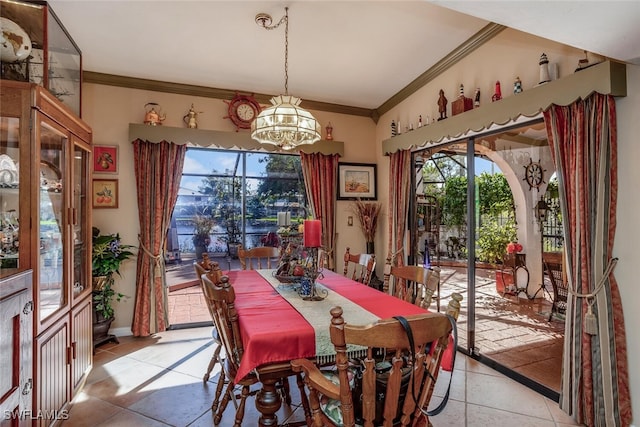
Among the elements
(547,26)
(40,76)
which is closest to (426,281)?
(547,26)

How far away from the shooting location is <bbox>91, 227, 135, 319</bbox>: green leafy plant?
3348 mm

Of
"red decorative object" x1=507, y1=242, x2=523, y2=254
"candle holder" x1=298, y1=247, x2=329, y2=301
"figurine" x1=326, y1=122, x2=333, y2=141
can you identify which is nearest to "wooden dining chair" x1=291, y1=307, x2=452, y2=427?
"candle holder" x1=298, y1=247, x2=329, y2=301

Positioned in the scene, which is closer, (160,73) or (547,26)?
(547,26)

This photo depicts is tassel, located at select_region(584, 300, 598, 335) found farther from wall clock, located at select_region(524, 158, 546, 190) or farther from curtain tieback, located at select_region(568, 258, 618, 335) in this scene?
wall clock, located at select_region(524, 158, 546, 190)

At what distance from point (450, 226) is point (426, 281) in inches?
65.6

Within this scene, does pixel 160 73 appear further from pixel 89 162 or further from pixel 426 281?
pixel 426 281

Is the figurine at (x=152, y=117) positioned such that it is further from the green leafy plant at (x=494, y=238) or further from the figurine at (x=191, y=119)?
the green leafy plant at (x=494, y=238)

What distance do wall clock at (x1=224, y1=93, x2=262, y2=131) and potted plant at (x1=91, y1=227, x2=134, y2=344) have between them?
188 cm

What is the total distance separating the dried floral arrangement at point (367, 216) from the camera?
4586mm

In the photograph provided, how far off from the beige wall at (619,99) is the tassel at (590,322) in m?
0.17

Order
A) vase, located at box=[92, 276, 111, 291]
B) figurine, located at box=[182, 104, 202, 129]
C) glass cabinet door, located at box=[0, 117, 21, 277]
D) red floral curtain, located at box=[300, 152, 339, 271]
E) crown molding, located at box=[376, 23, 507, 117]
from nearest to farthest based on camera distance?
glass cabinet door, located at box=[0, 117, 21, 277]
crown molding, located at box=[376, 23, 507, 117]
vase, located at box=[92, 276, 111, 291]
figurine, located at box=[182, 104, 202, 129]
red floral curtain, located at box=[300, 152, 339, 271]

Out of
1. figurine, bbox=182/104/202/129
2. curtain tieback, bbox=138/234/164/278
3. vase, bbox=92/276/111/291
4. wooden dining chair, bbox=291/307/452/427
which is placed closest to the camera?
wooden dining chair, bbox=291/307/452/427

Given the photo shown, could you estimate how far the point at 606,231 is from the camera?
202cm

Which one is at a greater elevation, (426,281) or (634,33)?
(634,33)
